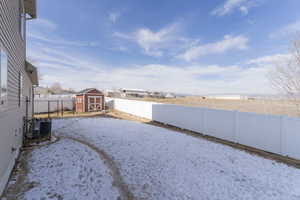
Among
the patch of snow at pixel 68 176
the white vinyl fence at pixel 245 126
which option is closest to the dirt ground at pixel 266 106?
the white vinyl fence at pixel 245 126

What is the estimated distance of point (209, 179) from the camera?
3.01 meters

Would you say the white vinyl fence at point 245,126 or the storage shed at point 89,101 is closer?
the white vinyl fence at point 245,126

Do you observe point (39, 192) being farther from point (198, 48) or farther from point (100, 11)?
point (198, 48)

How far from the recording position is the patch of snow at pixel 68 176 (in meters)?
2.34

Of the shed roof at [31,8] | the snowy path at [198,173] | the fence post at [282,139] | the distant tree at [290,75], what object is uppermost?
the shed roof at [31,8]

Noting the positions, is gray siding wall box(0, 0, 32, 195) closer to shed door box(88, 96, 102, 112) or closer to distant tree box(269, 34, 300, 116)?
distant tree box(269, 34, 300, 116)

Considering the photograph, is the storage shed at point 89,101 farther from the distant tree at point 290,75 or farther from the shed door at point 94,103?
the distant tree at point 290,75

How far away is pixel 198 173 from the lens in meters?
3.24

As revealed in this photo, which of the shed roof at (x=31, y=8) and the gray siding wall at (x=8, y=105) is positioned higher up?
the shed roof at (x=31, y=8)

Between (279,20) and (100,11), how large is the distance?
1149cm

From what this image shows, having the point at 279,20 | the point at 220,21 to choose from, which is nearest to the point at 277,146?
the point at 279,20

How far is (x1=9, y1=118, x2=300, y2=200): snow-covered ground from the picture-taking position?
8.12 ft

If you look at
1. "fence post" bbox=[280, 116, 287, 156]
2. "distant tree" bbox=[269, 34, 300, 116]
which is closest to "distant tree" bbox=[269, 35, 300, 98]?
"distant tree" bbox=[269, 34, 300, 116]

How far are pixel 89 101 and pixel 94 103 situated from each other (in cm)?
61
